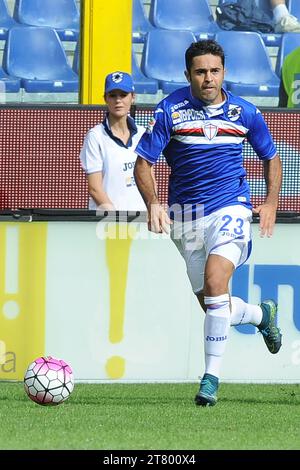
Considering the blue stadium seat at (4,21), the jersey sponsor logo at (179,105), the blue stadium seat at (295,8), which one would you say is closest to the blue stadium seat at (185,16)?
the blue stadium seat at (295,8)

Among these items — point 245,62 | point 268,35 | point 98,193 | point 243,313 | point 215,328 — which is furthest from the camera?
point 245,62

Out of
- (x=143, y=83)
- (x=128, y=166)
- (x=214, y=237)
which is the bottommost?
(x=143, y=83)

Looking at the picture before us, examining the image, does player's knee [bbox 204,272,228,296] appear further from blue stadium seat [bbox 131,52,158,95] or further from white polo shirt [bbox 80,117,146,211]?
blue stadium seat [bbox 131,52,158,95]

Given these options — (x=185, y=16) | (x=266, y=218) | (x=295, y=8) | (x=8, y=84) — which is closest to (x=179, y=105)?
(x=266, y=218)

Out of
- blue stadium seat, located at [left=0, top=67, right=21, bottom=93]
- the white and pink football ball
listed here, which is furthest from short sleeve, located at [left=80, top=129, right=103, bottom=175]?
blue stadium seat, located at [left=0, top=67, right=21, bottom=93]

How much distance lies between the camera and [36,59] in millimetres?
13312

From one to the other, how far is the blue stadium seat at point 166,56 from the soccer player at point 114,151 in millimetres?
3999

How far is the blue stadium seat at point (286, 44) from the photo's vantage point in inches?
525

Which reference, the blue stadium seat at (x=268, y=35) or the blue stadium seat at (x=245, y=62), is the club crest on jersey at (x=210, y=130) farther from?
the blue stadium seat at (x=245, y=62)

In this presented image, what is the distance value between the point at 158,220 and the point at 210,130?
662 millimetres

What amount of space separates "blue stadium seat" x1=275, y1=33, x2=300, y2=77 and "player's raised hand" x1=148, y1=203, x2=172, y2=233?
624 cm

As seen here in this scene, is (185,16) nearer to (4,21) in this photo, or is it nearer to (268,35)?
(268,35)

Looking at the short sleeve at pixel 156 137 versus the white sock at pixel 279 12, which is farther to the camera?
the white sock at pixel 279 12

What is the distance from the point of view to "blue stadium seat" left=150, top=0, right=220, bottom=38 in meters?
13.8
